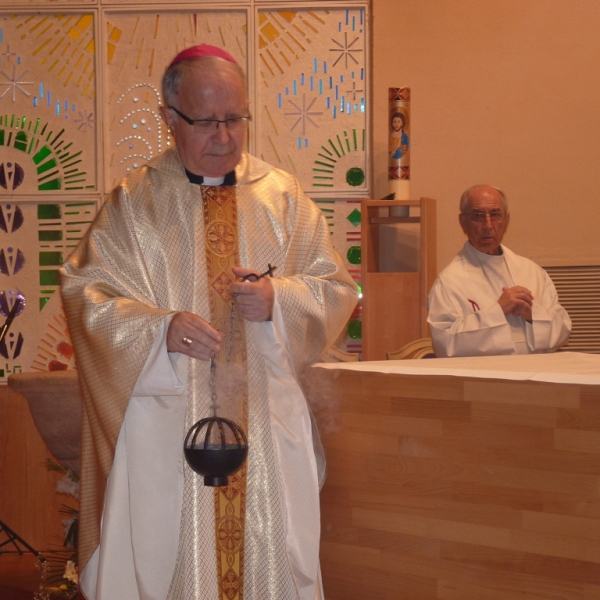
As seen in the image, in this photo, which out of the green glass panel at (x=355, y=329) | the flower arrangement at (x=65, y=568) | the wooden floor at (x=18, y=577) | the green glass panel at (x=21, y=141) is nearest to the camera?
the flower arrangement at (x=65, y=568)

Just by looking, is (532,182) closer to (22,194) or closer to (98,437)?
(22,194)

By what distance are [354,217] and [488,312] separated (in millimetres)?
1542

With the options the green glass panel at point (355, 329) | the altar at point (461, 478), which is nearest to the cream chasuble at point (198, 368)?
the altar at point (461, 478)

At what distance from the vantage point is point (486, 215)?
15.0 feet

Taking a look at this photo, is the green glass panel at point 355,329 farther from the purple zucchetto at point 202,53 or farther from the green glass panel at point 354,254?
the purple zucchetto at point 202,53

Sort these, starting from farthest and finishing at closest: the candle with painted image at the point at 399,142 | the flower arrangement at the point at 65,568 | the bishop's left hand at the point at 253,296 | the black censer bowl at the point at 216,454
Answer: the candle with painted image at the point at 399,142, the flower arrangement at the point at 65,568, the bishop's left hand at the point at 253,296, the black censer bowl at the point at 216,454

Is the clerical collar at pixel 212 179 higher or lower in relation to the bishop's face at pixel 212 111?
lower

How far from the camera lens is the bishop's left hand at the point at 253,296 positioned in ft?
7.68

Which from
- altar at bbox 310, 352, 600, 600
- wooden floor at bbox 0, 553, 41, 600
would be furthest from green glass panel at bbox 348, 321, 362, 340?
altar at bbox 310, 352, 600, 600

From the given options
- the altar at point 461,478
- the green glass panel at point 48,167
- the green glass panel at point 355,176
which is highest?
the green glass panel at point 48,167

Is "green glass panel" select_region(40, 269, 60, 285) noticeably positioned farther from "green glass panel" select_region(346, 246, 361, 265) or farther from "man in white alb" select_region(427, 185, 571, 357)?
"man in white alb" select_region(427, 185, 571, 357)

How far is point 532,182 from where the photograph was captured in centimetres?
566

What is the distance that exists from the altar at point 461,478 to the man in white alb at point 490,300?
48.5 inches

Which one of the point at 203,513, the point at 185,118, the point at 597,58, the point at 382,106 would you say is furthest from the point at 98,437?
the point at 597,58
